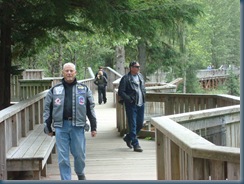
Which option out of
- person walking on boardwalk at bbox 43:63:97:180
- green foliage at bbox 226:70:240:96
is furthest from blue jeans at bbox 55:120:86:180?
green foliage at bbox 226:70:240:96

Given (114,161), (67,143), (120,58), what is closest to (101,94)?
(120,58)

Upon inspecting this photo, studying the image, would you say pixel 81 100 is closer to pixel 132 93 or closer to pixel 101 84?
pixel 132 93

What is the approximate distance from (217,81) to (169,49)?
28.7m

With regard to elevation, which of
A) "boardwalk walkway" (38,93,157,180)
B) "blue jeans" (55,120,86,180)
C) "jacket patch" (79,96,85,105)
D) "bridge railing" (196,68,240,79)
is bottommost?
"boardwalk walkway" (38,93,157,180)

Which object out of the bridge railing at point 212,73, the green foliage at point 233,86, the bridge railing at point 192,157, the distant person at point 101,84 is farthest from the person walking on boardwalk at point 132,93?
the bridge railing at point 212,73

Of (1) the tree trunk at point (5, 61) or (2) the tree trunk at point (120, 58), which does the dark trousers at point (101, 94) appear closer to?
(2) the tree trunk at point (120, 58)

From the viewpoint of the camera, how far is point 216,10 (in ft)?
172

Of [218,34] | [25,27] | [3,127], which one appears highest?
[218,34]

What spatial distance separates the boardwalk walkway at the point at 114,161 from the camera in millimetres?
6727

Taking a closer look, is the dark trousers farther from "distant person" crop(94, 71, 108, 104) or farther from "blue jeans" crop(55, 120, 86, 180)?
"blue jeans" crop(55, 120, 86, 180)

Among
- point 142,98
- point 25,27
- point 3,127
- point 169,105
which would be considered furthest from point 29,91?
point 3,127

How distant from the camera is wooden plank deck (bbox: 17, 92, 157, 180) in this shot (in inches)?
265

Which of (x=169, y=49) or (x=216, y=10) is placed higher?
(x=216, y=10)

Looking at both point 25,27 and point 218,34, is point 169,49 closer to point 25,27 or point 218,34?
point 25,27
